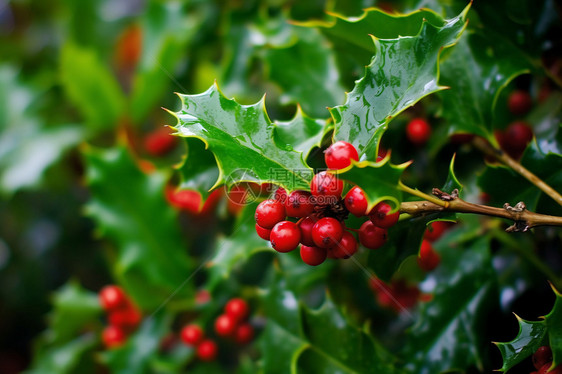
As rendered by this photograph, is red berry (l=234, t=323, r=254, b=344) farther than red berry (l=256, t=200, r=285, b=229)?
Yes

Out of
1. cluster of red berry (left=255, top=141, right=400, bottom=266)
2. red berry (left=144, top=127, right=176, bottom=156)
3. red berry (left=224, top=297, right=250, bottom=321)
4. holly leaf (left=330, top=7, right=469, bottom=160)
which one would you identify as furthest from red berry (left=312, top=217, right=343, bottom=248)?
red berry (left=144, top=127, right=176, bottom=156)

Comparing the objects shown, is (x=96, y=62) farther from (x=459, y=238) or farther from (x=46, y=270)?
(x=459, y=238)

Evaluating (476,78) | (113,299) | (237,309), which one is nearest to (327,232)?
(476,78)

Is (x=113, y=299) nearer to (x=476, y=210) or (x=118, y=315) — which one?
(x=118, y=315)

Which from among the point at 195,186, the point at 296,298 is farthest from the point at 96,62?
the point at 296,298

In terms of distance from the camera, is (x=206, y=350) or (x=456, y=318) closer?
(x=456, y=318)

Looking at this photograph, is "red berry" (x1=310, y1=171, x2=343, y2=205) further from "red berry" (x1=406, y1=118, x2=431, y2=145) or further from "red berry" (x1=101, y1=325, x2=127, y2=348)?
"red berry" (x1=101, y1=325, x2=127, y2=348)
